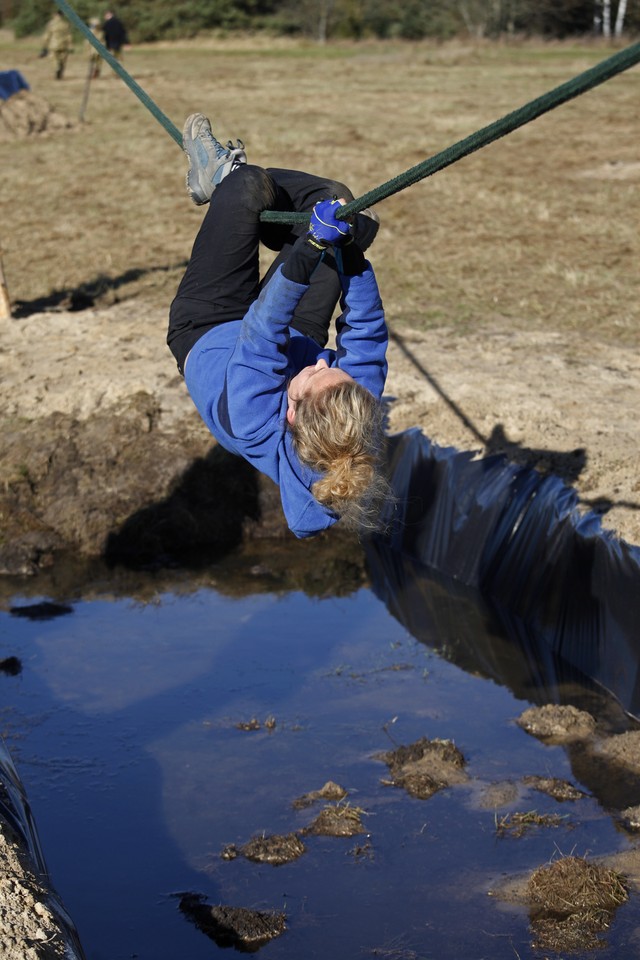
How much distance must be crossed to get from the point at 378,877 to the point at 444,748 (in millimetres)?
903

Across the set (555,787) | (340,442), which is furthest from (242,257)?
(555,787)

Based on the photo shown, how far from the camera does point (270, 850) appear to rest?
4723 mm

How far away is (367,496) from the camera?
362 cm

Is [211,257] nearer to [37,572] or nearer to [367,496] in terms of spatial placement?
[367,496]

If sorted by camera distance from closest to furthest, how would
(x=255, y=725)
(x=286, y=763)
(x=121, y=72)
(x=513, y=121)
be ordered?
(x=513, y=121), (x=121, y=72), (x=286, y=763), (x=255, y=725)

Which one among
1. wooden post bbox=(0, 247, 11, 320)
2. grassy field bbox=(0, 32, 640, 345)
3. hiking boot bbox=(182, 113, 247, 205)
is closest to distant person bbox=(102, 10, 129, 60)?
grassy field bbox=(0, 32, 640, 345)

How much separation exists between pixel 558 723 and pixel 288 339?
9.50ft

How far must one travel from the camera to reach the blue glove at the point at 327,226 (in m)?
3.39

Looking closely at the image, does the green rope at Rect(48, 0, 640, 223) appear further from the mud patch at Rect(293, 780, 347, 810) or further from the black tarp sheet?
the black tarp sheet

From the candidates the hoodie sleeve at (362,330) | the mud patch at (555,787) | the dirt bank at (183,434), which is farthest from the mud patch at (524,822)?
the dirt bank at (183,434)

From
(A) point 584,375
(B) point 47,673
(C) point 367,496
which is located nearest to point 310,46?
(A) point 584,375

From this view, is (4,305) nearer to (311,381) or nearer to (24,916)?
(311,381)

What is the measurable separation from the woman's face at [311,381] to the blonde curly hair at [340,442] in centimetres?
2

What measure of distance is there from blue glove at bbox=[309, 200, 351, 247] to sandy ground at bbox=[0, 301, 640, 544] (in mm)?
3112
